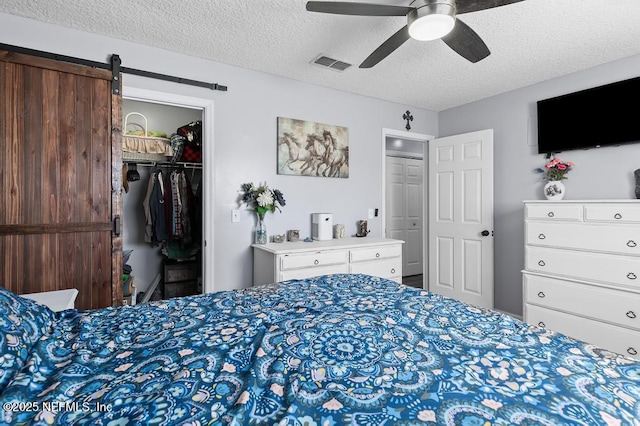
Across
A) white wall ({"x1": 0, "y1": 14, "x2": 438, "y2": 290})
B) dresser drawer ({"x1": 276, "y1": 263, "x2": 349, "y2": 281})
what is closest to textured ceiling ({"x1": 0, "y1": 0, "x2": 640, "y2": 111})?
white wall ({"x1": 0, "y1": 14, "x2": 438, "y2": 290})

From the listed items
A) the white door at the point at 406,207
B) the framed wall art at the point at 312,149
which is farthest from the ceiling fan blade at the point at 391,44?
the white door at the point at 406,207

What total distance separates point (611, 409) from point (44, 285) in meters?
2.65

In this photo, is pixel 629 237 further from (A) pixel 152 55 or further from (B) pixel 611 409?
(A) pixel 152 55

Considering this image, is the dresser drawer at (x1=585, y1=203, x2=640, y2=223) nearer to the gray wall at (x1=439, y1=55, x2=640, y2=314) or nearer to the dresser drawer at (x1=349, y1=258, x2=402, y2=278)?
the gray wall at (x1=439, y1=55, x2=640, y2=314)

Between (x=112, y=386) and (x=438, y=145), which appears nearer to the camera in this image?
(x=112, y=386)

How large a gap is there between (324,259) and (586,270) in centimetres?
212

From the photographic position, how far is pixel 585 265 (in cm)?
261

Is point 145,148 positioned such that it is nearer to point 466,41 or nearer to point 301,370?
point 466,41

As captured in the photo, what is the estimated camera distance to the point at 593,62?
285 cm

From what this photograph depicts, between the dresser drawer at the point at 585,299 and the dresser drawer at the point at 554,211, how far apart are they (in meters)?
0.54

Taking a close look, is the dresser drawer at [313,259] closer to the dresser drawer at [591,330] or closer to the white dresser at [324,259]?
the white dresser at [324,259]

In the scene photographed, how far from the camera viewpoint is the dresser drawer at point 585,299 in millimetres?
2381

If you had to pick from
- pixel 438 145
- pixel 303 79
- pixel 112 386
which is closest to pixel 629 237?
pixel 438 145

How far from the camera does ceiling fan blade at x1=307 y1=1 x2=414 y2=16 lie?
1.66m
